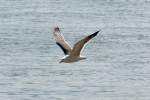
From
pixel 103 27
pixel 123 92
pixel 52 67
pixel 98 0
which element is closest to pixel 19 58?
pixel 52 67

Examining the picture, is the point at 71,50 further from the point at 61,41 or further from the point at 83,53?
the point at 83,53

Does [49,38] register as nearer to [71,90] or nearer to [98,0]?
[71,90]

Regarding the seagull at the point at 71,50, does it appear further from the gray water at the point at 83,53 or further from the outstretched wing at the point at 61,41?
the gray water at the point at 83,53

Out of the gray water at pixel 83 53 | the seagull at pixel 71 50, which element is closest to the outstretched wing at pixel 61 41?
the seagull at pixel 71 50

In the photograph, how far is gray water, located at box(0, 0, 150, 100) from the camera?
28.6 meters

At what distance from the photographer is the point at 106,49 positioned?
3609 centimetres

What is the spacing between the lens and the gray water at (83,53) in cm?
2858

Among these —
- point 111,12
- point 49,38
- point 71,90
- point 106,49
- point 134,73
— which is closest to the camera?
point 71,90

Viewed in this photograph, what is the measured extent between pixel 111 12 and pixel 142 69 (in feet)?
57.4

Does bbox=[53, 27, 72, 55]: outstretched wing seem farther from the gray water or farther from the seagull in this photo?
the gray water

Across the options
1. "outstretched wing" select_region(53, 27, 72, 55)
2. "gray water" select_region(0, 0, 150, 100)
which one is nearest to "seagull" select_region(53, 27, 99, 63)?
"outstretched wing" select_region(53, 27, 72, 55)

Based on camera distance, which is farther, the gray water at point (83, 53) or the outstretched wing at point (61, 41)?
the gray water at point (83, 53)

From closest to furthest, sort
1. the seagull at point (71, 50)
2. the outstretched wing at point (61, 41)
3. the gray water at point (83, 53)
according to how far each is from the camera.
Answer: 1. the seagull at point (71, 50)
2. the outstretched wing at point (61, 41)
3. the gray water at point (83, 53)

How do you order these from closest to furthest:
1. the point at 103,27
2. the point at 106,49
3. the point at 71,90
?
the point at 71,90 < the point at 106,49 < the point at 103,27
